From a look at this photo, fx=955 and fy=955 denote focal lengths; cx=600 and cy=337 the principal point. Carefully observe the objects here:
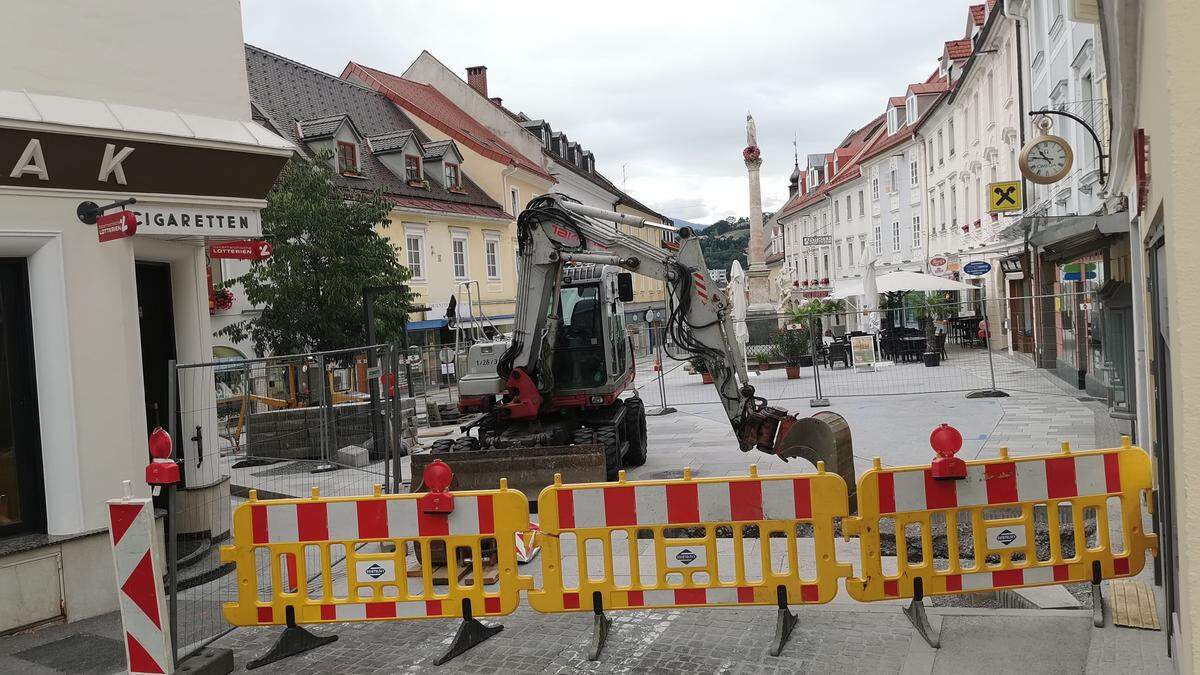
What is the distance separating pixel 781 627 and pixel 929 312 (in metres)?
23.3

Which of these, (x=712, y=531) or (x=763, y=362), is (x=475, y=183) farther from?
(x=712, y=531)

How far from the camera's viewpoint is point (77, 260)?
706 centimetres

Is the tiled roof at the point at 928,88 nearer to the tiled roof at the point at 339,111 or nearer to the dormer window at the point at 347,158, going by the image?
the tiled roof at the point at 339,111

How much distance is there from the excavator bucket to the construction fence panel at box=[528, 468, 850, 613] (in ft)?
12.4

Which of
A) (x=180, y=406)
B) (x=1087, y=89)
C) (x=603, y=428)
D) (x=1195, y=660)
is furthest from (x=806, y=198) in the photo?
(x=1195, y=660)

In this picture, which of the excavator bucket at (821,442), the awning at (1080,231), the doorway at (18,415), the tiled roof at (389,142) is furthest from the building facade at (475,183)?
the doorway at (18,415)

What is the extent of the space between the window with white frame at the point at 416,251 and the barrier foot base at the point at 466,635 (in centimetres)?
2527

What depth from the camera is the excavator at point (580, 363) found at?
9609 mm

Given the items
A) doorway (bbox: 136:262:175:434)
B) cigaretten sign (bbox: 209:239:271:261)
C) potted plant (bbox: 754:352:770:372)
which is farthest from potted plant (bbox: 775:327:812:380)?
doorway (bbox: 136:262:175:434)

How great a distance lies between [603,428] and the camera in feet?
38.1

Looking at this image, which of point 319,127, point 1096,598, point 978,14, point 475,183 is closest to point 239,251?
point 1096,598

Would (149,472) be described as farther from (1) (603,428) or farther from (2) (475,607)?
(1) (603,428)

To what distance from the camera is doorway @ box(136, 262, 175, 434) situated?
28.5 feet

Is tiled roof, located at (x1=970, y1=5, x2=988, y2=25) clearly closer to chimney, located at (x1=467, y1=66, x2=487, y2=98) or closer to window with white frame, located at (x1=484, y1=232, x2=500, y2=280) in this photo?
window with white frame, located at (x1=484, y1=232, x2=500, y2=280)
